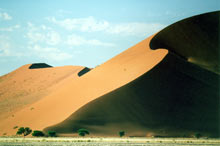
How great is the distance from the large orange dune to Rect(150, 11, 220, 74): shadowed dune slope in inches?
10.1

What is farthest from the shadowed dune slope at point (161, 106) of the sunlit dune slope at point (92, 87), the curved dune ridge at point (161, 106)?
the sunlit dune slope at point (92, 87)

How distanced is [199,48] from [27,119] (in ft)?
98.6

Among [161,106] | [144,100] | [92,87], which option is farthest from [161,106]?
[92,87]

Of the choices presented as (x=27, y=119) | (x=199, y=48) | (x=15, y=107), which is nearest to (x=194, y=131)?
(x=199, y=48)

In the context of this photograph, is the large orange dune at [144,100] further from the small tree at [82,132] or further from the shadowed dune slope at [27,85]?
the shadowed dune slope at [27,85]

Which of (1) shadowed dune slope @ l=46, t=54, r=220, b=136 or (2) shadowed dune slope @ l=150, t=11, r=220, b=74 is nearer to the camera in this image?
(1) shadowed dune slope @ l=46, t=54, r=220, b=136

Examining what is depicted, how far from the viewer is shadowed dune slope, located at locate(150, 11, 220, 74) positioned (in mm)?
48719

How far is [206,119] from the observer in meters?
40.7

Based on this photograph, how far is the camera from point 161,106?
40875mm

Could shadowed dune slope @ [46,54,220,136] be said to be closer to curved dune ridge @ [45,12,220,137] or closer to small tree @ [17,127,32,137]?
curved dune ridge @ [45,12,220,137]

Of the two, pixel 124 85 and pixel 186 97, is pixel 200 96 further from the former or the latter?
pixel 124 85

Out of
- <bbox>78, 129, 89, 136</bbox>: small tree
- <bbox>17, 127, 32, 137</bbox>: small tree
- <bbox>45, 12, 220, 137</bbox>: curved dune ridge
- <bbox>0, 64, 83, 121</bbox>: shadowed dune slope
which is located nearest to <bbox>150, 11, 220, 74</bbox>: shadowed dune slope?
<bbox>45, 12, 220, 137</bbox>: curved dune ridge

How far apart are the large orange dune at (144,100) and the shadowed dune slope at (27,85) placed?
15700 mm

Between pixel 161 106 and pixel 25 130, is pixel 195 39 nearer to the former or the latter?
pixel 161 106
